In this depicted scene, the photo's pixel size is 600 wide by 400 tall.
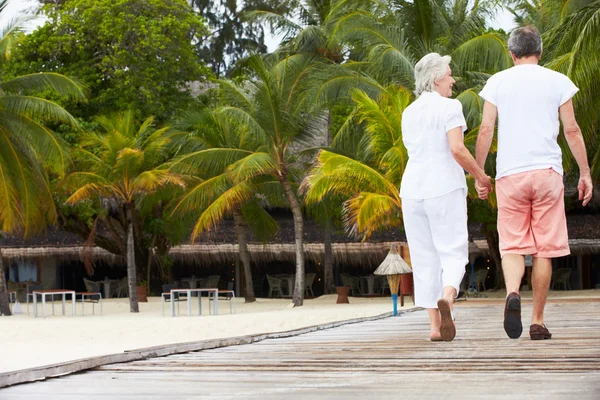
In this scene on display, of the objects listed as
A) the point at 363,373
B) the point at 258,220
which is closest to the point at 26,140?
the point at 258,220

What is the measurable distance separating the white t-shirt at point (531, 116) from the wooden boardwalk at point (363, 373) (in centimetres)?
88

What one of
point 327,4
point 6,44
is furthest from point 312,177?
point 327,4

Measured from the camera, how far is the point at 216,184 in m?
19.8

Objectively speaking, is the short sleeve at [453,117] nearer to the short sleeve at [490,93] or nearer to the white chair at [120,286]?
the short sleeve at [490,93]

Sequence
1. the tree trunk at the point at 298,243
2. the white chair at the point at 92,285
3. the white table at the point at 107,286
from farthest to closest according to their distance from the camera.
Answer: the white table at the point at 107,286, the white chair at the point at 92,285, the tree trunk at the point at 298,243

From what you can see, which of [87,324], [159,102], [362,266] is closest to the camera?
[87,324]

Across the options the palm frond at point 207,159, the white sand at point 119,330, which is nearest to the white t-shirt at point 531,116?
the white sand at point 119,330

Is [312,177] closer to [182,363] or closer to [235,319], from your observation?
[235,319]

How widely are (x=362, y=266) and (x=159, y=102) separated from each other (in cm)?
783

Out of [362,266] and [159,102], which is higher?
[159,102]

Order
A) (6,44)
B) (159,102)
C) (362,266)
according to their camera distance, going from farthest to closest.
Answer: (362,266), (159,102), (6,44)

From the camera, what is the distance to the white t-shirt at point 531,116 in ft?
15.3

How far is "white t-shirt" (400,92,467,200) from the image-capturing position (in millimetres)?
4852

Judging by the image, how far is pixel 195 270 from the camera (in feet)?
95.4
